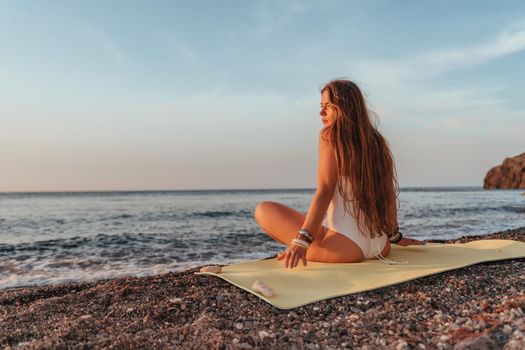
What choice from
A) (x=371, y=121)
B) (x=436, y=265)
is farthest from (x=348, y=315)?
(x=371, y=121)

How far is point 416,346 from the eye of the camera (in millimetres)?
2121

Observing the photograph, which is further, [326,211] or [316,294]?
[326,211]

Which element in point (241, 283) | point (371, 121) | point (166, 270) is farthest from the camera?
point (166, 270)

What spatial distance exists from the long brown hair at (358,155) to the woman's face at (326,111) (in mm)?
37

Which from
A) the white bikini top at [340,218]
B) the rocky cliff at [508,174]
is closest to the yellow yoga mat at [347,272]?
the white bikini top at [340,218]

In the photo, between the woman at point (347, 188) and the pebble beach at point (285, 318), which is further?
the woman at point (347, 188)

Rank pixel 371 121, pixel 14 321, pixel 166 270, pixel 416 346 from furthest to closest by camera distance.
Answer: pixel 166 270 < pixel 371 121 < pixel 14 321 < pixel 416 346

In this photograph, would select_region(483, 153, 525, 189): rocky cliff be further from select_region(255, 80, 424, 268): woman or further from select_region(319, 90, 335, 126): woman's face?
select_region(319, 90, 335, 126): woman's face

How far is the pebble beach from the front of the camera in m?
2.24

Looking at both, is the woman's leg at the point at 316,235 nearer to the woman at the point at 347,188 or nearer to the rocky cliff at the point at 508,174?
the woman at the point at 347,188

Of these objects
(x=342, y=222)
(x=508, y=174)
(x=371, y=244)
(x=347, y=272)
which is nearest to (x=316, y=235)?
(x=342, y=222)

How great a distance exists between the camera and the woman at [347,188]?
329 centimetres

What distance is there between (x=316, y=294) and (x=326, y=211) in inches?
29.2

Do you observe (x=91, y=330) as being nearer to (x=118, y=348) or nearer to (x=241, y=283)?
(x=118, y=348)
